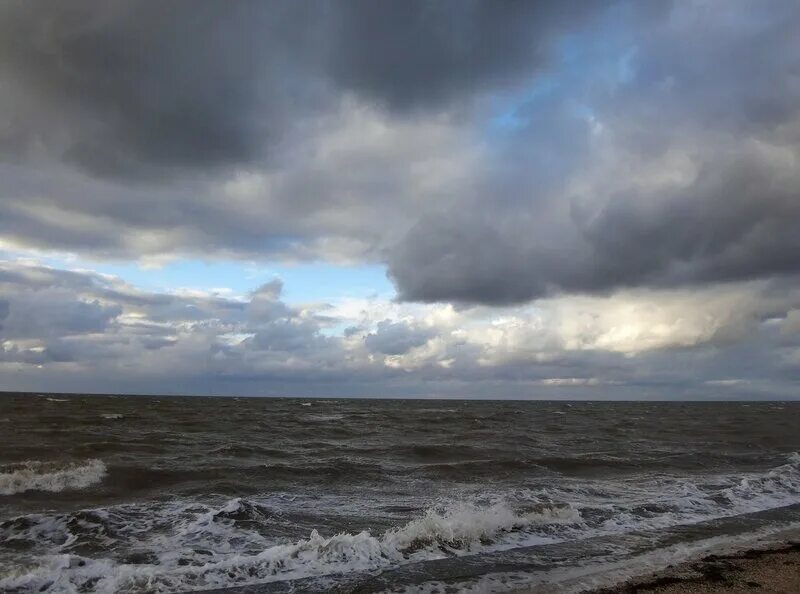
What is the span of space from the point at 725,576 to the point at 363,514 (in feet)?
25.1

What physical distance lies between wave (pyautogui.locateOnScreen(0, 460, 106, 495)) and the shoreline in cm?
1443

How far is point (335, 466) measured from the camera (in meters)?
20.3

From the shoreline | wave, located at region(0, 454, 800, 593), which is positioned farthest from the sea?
the shoreline

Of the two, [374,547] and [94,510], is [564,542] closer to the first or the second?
[374,547]

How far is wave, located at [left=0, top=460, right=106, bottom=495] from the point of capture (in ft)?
49.9

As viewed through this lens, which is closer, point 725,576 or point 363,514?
point 725,576

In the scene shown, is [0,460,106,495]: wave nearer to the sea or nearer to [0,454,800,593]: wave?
the sea

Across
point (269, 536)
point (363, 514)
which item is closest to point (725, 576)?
point (363, 514)

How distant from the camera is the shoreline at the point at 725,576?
27.1 feet

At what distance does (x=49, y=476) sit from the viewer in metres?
16.1

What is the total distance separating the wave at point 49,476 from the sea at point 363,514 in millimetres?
61

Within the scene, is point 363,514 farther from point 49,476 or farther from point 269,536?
point 49,476

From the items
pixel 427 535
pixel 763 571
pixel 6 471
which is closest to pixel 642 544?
pixel 763 571

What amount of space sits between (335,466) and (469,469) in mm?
4964
